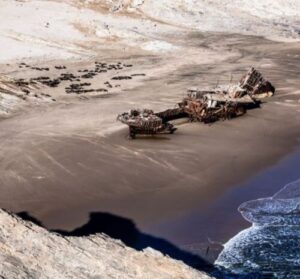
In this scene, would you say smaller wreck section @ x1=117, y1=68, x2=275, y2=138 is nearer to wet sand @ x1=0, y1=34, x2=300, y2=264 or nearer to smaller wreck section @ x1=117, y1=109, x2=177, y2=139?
smaller wreck section @ x1=117, y1=109, x2=177, y2=139

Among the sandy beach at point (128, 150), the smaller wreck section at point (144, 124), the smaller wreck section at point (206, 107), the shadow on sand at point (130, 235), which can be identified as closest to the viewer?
the shadow on sand at point (130, 235)

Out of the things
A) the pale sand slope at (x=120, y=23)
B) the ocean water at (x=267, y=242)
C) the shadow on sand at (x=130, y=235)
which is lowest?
the shadow on sand at (x=130, y=235)

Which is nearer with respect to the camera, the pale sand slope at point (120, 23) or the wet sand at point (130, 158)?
the wet sand at point (130, 158)

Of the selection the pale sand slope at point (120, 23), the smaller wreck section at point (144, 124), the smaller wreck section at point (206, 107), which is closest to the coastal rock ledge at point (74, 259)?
the smaller wreck section at point (144, 124)

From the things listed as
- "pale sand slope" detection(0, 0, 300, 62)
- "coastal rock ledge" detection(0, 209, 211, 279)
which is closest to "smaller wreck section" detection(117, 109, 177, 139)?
"coastal rock ledge" detection(0, 209, 211, 279)

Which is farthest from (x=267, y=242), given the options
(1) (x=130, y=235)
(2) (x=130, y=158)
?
(2) (x=130, y=158)

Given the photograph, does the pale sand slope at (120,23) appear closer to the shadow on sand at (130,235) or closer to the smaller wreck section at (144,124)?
the smaller wreck section at (144,124)

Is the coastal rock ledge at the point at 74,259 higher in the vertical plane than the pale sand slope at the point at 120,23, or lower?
Result: lower
